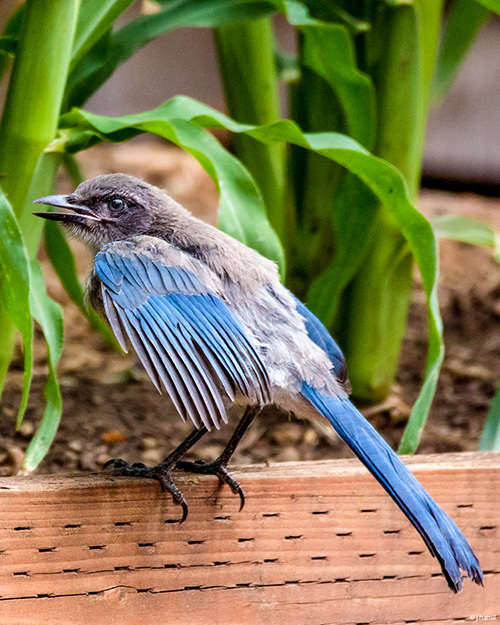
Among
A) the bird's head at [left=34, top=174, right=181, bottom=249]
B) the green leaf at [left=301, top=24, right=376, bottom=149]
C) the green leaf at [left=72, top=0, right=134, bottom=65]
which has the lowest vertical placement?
the bird's head at [left=34, top=174, right=181, bottom=249]

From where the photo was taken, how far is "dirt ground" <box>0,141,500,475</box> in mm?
2105

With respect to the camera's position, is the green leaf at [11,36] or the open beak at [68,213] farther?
the green leaf at [11,36]

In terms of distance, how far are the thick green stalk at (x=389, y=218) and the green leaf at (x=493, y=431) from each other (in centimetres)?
55

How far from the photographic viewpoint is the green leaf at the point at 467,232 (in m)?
2.13

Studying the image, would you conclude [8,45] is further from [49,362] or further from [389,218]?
[389,218]

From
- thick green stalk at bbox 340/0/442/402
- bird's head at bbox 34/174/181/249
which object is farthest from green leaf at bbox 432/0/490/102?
bird's head at bbox 34/174/181/249

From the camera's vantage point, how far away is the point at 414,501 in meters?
1.20

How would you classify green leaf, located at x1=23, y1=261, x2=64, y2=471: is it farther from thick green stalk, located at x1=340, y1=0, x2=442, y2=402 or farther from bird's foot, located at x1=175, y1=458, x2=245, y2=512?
thick green stalk, located at x1=340, y1=0, x2=442, y2=402

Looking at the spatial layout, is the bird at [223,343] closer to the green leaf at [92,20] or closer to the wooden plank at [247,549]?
the wooden plank at [247,549]

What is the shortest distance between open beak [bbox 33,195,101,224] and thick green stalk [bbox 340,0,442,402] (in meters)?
0.89

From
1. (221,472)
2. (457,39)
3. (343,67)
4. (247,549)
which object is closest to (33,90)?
(343,67)

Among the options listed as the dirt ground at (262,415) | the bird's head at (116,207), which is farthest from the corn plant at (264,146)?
the dirt ground at (262,415)

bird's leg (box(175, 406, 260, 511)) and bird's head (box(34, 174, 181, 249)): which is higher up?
bird's head (box(34, 174, 181, 249))

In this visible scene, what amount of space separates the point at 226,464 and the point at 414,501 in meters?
0.40
